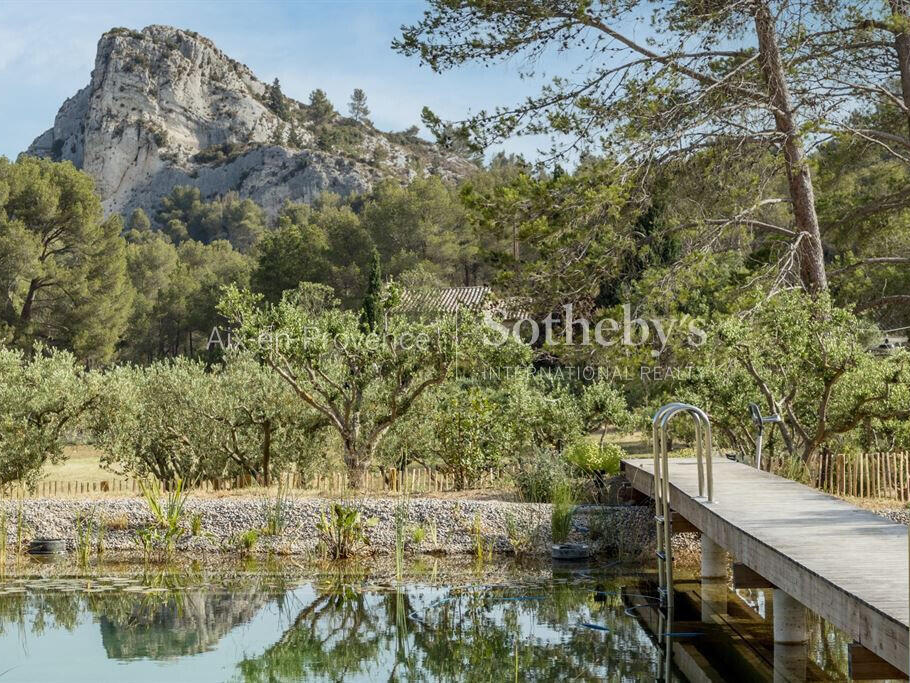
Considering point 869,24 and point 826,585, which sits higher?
point 869,24

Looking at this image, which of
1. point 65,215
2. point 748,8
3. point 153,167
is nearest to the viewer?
point 748,8

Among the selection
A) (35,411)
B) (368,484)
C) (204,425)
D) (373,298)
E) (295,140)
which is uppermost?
(295,140)

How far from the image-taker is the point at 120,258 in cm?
3450

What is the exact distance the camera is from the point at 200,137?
113 meters

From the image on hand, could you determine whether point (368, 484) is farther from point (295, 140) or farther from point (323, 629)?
point (295, 140)

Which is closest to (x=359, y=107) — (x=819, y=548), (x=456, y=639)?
(x=456, y=639)

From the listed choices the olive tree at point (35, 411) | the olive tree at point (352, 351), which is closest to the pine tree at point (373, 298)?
the olive tree at point (35, 411)

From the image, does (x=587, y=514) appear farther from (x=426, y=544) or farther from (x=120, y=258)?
(x=120, y=258)

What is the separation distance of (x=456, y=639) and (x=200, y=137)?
368 feet

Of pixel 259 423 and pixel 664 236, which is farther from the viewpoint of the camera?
pixel 259 423

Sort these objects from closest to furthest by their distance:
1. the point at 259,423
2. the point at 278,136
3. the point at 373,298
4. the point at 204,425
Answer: the point at 259,423
the point at 204,425
the point at 373,298
the point at 278,136

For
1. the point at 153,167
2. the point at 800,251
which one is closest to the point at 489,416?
the point at 800,251

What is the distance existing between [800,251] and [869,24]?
9.71ft

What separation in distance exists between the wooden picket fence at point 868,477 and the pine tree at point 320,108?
10677 cm
